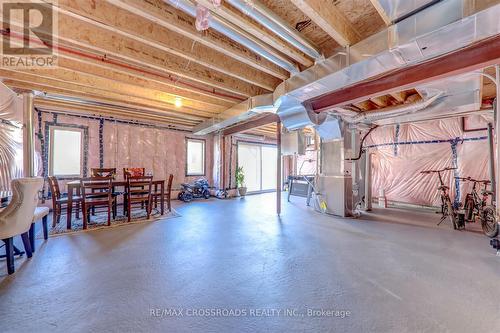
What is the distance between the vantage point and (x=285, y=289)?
1.72m

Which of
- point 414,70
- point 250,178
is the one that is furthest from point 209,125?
point 414,70

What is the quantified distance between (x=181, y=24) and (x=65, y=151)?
16.4ft

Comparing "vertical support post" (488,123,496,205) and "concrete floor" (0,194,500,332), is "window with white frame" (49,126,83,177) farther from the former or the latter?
"vertical support post" (488,123,496,205)

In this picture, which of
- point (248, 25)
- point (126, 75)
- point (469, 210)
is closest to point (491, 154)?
point (469, 210)

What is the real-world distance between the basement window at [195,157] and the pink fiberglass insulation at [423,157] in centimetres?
545

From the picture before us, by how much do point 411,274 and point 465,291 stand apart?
0.36 meters

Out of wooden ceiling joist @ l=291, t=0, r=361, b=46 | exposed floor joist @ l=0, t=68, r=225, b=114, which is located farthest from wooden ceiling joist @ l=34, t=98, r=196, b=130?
wooden ceiling joist @ l=291, t=0, r=361, b=46

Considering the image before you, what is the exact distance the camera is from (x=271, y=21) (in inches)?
70.1

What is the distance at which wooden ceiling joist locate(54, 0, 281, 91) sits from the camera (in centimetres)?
181

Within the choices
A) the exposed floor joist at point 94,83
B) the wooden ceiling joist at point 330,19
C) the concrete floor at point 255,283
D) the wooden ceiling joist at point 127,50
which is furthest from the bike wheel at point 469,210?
the exposed floor joist at point 94,83

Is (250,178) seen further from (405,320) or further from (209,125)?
(405,320)

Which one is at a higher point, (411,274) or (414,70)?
(414,70)

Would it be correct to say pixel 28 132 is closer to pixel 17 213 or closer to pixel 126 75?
pixel 126 75

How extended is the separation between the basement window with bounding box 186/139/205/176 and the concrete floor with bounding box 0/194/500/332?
4.02 m
